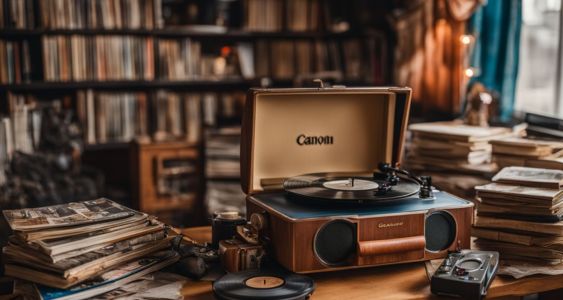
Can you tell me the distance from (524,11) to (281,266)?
2853 millimetres

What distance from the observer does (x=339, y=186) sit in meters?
1.76

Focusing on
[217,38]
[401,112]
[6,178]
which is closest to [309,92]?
[401,112]

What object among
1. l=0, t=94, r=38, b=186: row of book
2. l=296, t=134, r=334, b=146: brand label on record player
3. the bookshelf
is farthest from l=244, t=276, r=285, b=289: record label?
the bookshelf

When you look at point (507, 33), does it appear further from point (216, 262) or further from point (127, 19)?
point (216, 262)

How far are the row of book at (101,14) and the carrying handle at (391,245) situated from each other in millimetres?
2955

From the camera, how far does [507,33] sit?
3631 mm

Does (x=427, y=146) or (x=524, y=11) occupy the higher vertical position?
(x=524, y=11)

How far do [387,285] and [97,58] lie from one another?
3.00m

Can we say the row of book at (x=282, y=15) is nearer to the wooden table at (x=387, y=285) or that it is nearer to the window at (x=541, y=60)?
Result: the window at (x=541, y=60)

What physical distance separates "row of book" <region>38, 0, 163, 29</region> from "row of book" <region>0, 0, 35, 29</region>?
7 centimetres

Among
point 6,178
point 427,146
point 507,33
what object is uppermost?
point 507,33

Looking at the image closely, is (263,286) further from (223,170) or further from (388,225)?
(223,170)

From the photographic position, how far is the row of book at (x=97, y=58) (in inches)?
157

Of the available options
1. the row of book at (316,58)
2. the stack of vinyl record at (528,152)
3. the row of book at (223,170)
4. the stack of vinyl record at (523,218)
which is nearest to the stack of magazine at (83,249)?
the stack of vinyl record at (523,218)
